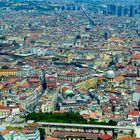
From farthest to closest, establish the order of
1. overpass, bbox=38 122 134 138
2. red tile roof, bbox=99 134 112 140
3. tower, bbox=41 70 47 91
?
tower, bbox=41 70 47 91
overpass, bbox=38 122 134 138
red tile roof, bbox=99 134 112 140

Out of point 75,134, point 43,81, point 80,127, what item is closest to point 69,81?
point 43,81

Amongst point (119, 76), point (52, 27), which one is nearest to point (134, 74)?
point (119, 76)

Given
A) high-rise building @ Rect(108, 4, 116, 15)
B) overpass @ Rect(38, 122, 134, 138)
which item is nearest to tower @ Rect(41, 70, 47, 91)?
overpass @ Rect(38, 122, 134, 138)

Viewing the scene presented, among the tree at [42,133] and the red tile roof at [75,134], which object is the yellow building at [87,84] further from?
the tree at [42,133]

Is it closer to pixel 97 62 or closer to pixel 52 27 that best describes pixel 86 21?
pixel 52 27

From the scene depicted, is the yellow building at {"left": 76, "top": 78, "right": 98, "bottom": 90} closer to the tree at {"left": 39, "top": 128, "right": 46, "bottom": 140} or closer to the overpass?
the overpass

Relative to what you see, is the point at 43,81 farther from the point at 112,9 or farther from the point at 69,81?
the point at 112,9

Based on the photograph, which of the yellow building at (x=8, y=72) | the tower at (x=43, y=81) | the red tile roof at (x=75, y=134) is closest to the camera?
the red tile roof at (x=75, y=134)

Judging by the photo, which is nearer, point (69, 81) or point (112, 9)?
point (69, 81)

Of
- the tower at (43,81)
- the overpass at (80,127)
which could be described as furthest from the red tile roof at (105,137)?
the tower at (43,81)
